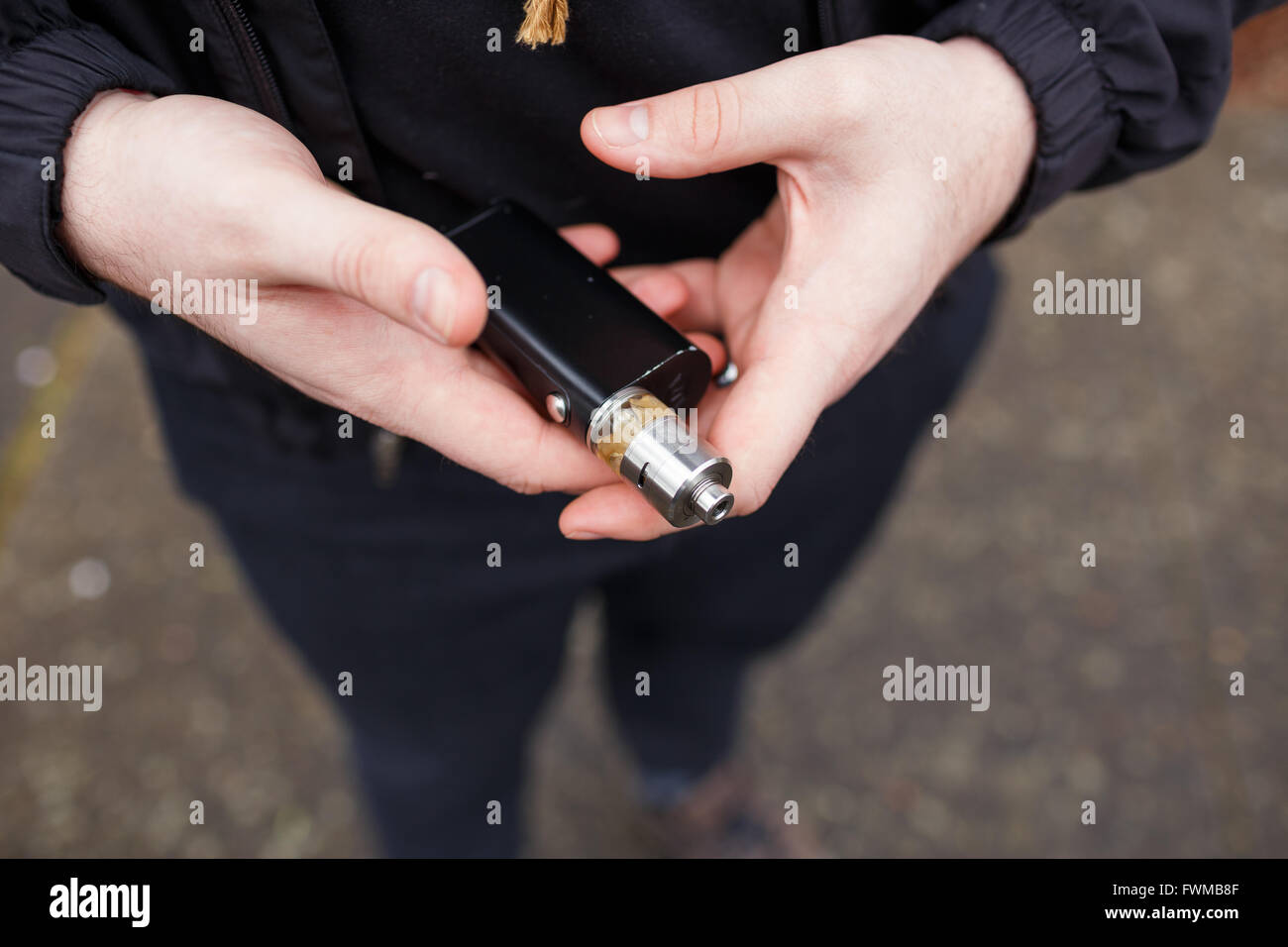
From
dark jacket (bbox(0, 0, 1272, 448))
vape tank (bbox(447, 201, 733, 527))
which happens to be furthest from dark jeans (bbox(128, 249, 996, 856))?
vape tank (bbox(447, 201, 733, 527))

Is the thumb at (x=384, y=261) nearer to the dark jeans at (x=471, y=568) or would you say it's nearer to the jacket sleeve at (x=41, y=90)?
the jacket sleeve at (x=41, y=90)

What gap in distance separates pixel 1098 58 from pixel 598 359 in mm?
618

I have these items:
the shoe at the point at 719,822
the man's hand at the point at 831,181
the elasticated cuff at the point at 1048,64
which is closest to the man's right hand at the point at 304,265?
the man's hand at the point at 831,181

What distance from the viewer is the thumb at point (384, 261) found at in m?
0.68

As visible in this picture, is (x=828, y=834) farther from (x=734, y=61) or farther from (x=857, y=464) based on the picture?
(x=734, y=61)

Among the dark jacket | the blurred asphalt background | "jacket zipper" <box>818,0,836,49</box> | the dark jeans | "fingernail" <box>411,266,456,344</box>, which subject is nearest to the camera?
"fingernail" <box>411,266,456,344</box>

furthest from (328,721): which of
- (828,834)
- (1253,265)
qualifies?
(1253,265)

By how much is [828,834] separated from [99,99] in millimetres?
1902

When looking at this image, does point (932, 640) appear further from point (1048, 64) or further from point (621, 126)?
point (621, 126)

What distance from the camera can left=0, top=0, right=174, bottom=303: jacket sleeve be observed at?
765 millimetres

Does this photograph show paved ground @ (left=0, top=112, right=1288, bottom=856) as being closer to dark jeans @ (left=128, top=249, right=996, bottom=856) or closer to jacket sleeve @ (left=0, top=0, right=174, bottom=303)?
dark jeans @ (left=128, top=249, right=996, bottom=856)

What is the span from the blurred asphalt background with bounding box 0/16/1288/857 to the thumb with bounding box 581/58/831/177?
1.55m

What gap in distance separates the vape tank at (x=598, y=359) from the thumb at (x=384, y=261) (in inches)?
7.8

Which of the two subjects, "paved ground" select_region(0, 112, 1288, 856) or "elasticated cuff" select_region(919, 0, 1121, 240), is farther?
"paved ground" select_region(0, 112, 1288, 856)
